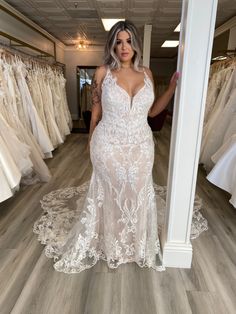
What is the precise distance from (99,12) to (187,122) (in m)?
3.89

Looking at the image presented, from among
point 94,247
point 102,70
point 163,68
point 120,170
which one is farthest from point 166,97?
point 163,68

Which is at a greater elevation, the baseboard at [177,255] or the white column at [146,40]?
the white column at [146,40]

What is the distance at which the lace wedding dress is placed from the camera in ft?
5.56

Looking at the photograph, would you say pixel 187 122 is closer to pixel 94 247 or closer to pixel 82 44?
pixel 94 247

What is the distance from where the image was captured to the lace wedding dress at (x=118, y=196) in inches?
66.7

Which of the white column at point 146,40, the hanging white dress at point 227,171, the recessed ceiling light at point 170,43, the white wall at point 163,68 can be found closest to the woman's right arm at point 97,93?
the hanging white dress at point 227,171

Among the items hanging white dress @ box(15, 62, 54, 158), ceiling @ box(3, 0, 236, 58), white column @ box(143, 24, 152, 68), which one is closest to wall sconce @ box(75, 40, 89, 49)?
ceiling @ box(3, 0, 236, 58)

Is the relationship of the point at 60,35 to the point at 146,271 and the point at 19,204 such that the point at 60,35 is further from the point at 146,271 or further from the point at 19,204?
the point at 146,271

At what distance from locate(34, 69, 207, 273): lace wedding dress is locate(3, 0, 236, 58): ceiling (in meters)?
3.02

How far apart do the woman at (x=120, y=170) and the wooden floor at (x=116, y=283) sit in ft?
0.32

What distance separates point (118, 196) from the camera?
1.83 metres

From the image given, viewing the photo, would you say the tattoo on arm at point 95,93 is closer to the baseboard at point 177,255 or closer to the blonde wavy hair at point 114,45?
the blonde wavy hair at point 114,45

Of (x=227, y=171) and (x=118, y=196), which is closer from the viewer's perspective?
(x=118, y=196)

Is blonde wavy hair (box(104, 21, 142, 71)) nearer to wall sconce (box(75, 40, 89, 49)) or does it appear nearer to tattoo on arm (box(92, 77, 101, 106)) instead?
tattoo on arm (box(92, 77, 101, 106))
